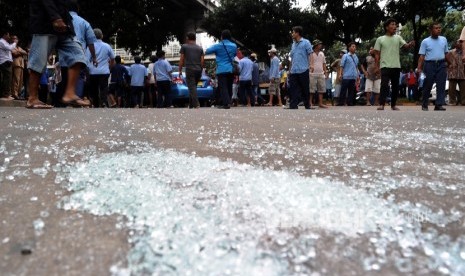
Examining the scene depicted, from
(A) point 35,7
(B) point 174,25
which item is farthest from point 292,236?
(B) point 174,25

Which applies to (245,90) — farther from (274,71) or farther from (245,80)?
(274,71)

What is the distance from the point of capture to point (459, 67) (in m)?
8.99

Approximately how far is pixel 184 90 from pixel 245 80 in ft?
5.55

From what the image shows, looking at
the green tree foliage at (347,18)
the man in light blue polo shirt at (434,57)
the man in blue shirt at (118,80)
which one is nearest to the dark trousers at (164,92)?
the man in blue shirt at (118,80)

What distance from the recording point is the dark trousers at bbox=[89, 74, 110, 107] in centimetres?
740

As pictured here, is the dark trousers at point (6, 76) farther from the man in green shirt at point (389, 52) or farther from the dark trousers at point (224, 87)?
the man in green shirt at point (389, 52)

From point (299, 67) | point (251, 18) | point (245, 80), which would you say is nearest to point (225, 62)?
point (299, 67)

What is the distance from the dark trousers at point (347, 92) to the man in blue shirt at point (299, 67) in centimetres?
352

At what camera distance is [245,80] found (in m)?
10.3

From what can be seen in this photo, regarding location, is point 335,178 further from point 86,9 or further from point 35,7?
point 86,9

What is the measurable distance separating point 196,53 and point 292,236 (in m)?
7.06

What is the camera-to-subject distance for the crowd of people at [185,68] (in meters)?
4.64

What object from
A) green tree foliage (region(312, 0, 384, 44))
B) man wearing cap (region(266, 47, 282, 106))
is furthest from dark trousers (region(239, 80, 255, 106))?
green tree foliage (region(312, 0, 384, 44))

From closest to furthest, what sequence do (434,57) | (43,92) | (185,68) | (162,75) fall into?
(434,57)
(185,68)
(162,75)
(43,92)
